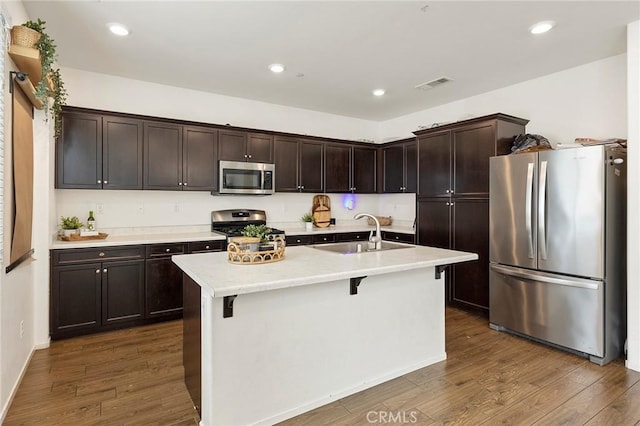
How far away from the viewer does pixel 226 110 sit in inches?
190

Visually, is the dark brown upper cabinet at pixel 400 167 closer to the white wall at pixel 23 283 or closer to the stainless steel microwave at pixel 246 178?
the stainless steel microwave at pixel 246 178

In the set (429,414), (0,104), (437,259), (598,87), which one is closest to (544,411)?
(429,414)

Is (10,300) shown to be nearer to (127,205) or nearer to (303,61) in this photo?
(127,205)

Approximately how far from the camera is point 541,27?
2.91 metres

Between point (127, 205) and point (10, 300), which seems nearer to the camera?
point (10, 300)

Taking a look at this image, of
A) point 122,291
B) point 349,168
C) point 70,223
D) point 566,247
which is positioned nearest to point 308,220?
point 349,168

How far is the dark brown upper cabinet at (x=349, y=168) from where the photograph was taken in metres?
5.41

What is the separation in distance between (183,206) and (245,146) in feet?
3.61

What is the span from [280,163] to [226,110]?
1.01 metres

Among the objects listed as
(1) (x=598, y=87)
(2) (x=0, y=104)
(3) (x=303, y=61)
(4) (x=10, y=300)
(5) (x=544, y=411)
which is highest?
(3) (x=303, y=61)

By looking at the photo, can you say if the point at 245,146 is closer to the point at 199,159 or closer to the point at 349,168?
the point at 199,159

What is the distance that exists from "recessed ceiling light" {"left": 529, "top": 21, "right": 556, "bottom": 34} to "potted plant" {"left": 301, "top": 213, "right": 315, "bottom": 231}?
3451 mm

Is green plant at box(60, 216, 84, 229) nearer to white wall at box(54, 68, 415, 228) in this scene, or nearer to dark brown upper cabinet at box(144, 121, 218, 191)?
white wall at box(54, 68, 415, 228)

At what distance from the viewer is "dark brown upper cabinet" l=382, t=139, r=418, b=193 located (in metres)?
5.21
